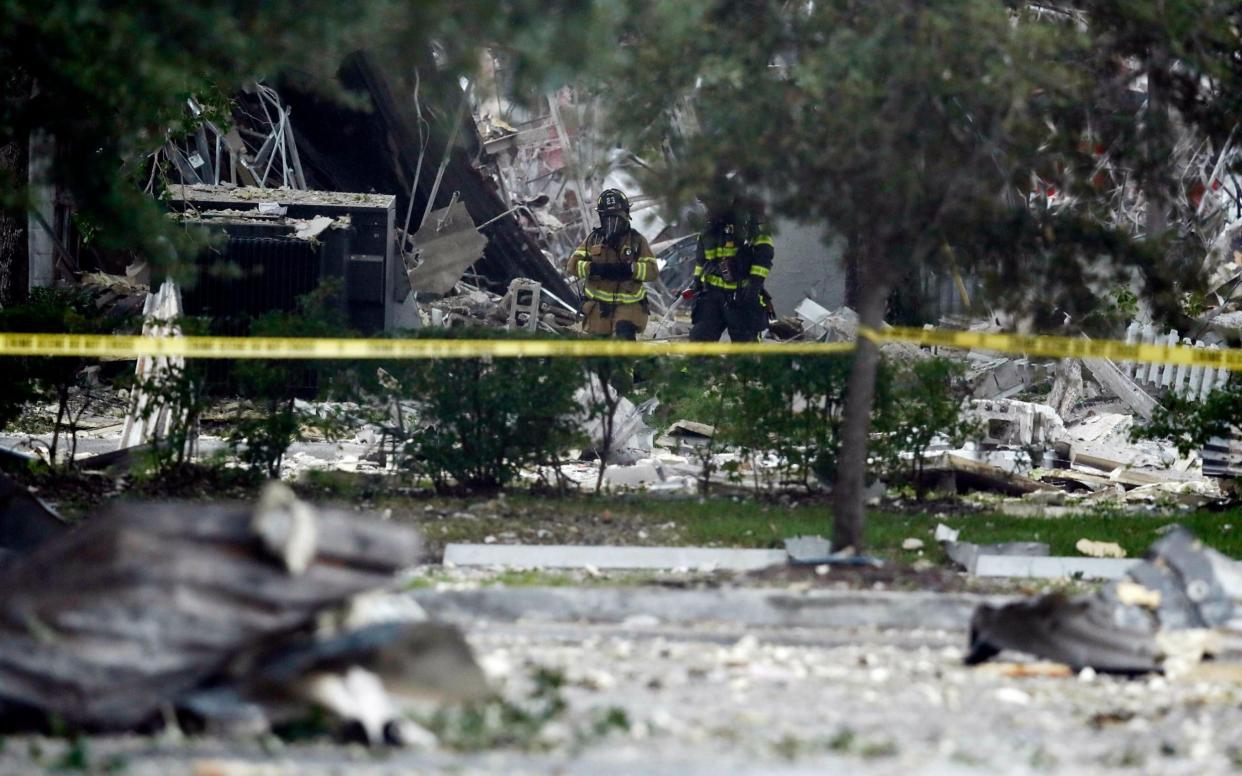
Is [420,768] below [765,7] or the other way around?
below

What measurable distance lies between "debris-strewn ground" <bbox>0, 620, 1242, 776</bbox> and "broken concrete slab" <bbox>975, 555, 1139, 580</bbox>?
5.42 feet

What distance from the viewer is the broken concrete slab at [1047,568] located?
8.33 meters

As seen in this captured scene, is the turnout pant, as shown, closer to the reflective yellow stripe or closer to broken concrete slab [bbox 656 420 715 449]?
the reflective yellow stripe

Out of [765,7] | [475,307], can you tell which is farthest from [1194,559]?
[475,307]

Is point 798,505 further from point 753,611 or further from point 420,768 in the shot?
point 420,768

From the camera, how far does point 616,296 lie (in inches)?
635

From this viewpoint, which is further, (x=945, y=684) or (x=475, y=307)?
(x=475, y=307)

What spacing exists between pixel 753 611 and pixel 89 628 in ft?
10.4

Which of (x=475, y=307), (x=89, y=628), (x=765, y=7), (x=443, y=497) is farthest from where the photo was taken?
(x=475, y=307)

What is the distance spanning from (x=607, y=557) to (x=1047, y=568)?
98.2 inches

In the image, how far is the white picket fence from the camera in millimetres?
16531

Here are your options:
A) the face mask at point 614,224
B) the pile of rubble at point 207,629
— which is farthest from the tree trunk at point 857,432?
the face mask at point 614,224

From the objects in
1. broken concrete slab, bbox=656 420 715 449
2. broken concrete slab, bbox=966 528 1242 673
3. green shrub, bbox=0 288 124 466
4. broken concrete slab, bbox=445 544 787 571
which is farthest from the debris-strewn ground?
broken concrete slab, bbox=656 420 715 449

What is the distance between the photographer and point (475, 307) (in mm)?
20375
